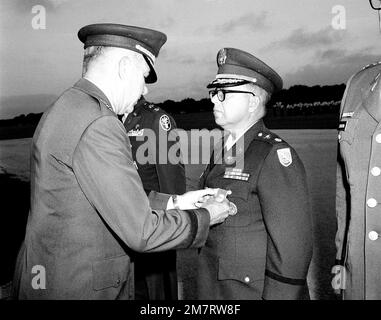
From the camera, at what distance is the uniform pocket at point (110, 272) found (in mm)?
1482

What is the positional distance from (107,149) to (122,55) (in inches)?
18.7

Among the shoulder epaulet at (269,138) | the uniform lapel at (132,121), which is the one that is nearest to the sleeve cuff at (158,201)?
the shoulder epaulet at (269,138)

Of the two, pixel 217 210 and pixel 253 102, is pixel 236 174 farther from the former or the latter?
pixel 253 102

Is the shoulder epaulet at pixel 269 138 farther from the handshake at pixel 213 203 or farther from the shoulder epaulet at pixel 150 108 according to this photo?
the shoulder epaulet at pixel 150 108

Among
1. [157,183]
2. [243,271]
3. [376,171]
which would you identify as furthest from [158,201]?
[376,171]

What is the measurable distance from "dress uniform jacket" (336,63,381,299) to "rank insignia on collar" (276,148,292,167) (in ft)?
0.89

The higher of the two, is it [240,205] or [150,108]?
[150,108]

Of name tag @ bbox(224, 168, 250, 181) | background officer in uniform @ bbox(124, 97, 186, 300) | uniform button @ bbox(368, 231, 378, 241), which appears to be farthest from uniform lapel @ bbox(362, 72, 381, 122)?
background officer in uniform @ bbox(124, 97, 186, 300)

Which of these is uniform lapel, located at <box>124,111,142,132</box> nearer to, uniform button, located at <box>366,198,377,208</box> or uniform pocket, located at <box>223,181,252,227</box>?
uniform pocket, located at <box>223,181,252,227</box>

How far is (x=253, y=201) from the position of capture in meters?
1.70

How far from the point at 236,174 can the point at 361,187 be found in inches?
21.8

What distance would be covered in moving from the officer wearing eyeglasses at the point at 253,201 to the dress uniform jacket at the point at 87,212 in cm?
26
